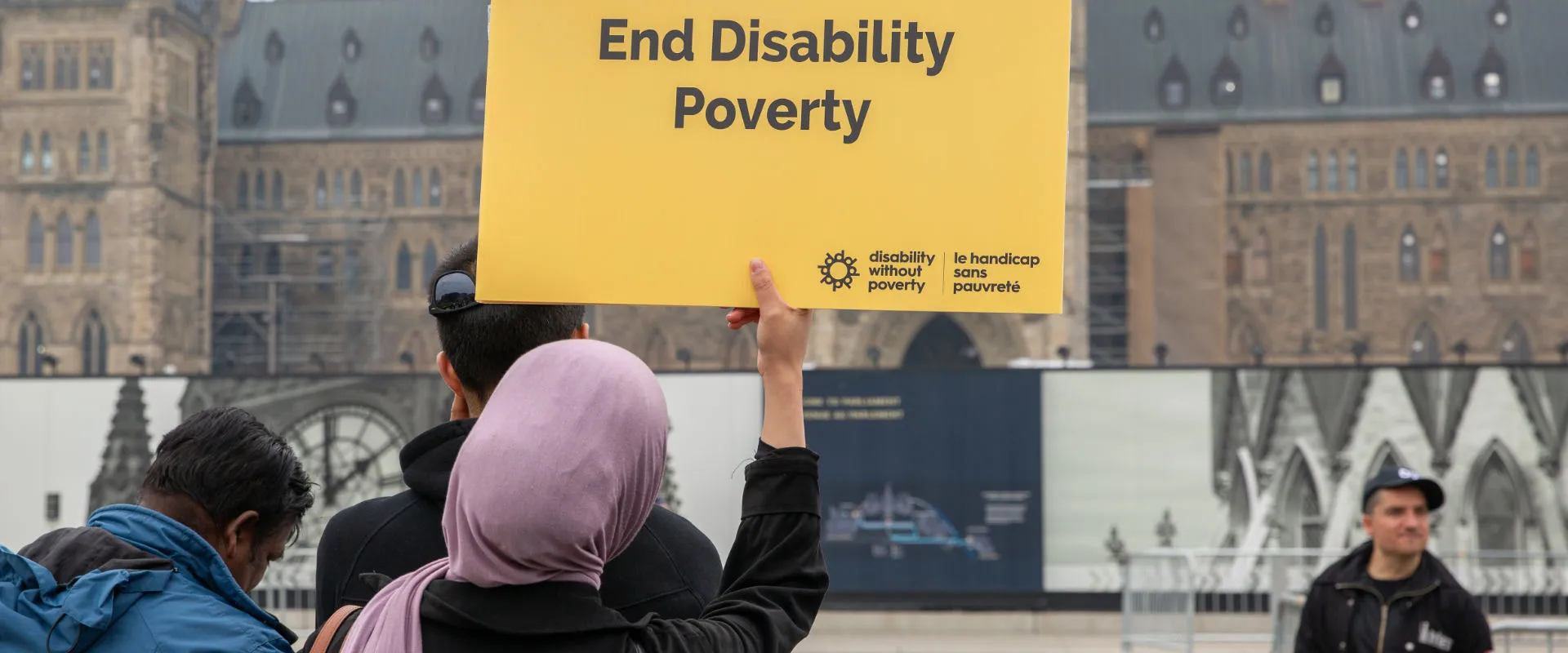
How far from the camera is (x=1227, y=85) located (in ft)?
161

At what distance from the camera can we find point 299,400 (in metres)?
17.8

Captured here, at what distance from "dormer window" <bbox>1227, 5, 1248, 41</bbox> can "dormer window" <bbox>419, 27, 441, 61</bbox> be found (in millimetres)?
22670

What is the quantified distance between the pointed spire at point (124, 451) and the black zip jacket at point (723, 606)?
54.2 ft

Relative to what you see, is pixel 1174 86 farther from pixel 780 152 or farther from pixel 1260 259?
pixel 780 152

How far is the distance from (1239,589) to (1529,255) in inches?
1434

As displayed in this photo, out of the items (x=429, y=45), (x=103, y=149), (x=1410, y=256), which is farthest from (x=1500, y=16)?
(x=103, y=149)

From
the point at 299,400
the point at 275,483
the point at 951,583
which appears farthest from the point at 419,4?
the point at 275,483

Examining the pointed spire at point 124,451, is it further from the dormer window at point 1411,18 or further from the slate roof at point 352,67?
the dormer window at point 1411,18

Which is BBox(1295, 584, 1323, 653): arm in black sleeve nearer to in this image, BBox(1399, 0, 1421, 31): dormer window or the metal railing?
the metal railing

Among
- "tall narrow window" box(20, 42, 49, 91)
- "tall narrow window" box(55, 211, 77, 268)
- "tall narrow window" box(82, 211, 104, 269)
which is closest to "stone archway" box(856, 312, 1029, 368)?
"tall narrow window" box(82, 211, 104, 269)

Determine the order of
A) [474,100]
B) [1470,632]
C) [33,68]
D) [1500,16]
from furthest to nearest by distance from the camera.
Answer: [474,100] < [1500,16] < [33,68] < [1470,632]

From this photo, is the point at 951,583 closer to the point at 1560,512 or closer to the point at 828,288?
the point at 1560,512

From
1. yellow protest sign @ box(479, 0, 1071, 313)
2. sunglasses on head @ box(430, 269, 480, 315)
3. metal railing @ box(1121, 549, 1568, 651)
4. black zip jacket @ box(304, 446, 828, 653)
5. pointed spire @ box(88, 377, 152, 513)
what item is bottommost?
metal railing @ box(1121, 549, 1568, 651)

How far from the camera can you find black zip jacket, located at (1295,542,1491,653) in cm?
396
